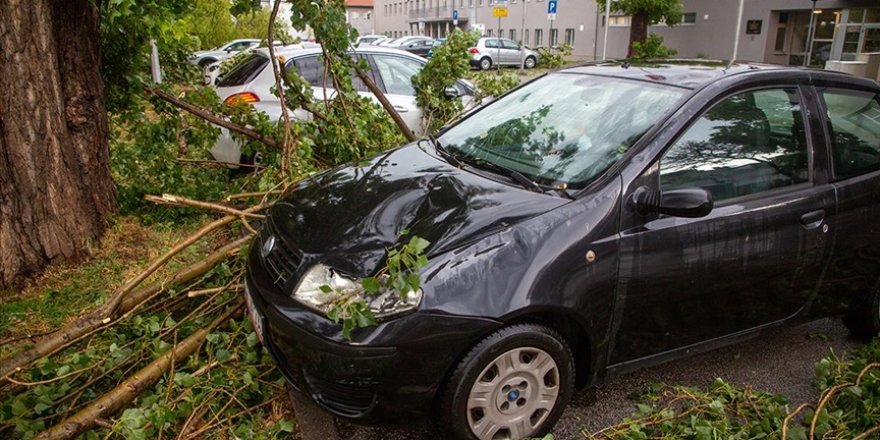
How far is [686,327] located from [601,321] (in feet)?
1.80

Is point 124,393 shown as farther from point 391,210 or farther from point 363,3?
point 363,3

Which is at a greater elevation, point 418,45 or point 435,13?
point 435,13

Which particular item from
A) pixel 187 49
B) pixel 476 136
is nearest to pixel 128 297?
pixel 476 136

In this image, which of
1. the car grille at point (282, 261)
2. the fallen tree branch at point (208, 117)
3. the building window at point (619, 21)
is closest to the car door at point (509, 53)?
the building window at point (619, 21)

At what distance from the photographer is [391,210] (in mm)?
2930

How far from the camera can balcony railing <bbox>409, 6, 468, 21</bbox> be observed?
5906cm

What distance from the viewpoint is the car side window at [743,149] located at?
3.03m

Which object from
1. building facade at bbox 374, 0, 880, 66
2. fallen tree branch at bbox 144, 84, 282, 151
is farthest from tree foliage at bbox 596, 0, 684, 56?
fallen tree branch at bbox 144, 84, 282, 151

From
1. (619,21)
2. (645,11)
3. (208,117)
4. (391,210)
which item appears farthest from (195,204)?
(619,21)

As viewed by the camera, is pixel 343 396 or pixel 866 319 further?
pixel 866 319

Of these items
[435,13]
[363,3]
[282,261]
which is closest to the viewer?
[282,261]

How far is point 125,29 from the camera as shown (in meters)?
4.27

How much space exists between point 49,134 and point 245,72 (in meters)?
3.04

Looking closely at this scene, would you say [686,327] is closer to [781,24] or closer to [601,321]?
[601,321]
